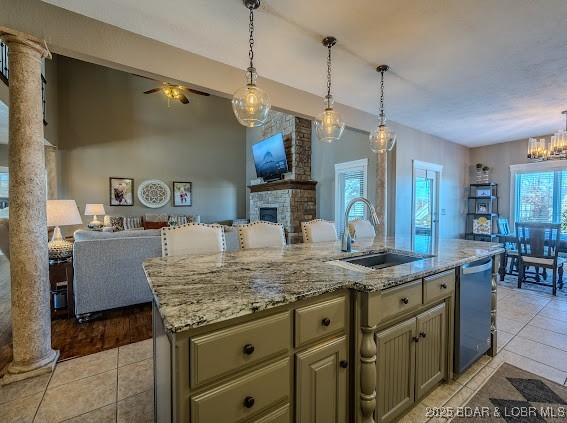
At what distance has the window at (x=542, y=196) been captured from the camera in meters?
5.18

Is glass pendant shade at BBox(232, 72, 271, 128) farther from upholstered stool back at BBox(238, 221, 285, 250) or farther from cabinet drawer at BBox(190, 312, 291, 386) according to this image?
cabinet drawer at BBox(190, 312, 291, 386)

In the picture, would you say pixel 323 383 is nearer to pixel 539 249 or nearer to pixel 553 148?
pixel 539 249

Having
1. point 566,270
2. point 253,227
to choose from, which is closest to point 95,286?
point 253,227

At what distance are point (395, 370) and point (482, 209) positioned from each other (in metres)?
6.16

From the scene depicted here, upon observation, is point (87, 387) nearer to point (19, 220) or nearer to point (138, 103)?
point (19, 220)

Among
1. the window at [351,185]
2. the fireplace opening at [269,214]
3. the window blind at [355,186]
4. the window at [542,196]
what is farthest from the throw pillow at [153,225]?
the window at [542,196]

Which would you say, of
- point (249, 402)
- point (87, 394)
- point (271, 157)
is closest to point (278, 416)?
point (249, 402)

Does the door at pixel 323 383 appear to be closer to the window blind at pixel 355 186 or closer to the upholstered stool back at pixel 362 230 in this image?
the upholstered stool back at pixel 362 230

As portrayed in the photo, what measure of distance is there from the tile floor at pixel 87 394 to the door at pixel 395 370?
53.5 inches

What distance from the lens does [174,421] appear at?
86 cm

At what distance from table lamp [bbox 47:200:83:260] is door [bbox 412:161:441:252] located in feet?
16.6

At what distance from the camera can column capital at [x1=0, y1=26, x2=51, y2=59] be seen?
70.4 inches

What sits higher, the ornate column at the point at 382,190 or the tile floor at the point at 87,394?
the ornate column at the point at 382,190

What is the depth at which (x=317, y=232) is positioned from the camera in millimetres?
2730
